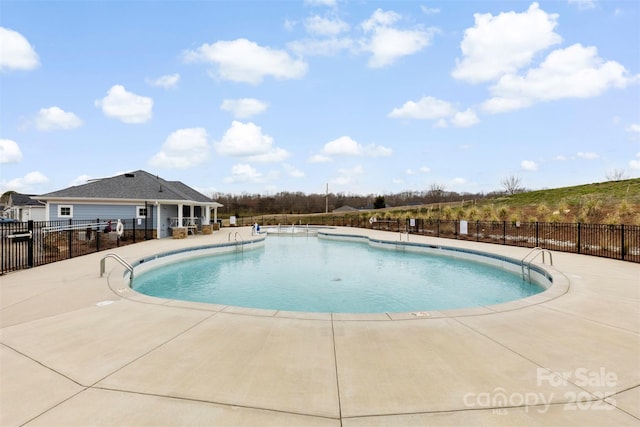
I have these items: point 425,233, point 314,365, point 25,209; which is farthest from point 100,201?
point 25,209

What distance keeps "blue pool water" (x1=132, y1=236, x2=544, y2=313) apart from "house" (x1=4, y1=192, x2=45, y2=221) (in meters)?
29.4

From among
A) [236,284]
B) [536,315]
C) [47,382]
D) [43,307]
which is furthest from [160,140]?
[536,315]

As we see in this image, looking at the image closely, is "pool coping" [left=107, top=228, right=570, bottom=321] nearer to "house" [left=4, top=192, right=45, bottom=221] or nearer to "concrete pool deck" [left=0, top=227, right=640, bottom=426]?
"concrete pool deck" [left=0, top=227, right=640, bottom=426]

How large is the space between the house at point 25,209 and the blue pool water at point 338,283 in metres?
29.4

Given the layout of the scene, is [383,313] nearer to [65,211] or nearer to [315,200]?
[65,211]

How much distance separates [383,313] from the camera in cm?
465

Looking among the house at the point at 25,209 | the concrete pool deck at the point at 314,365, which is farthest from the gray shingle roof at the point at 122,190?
the house at the point at 25,209

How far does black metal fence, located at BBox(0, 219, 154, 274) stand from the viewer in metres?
8.90

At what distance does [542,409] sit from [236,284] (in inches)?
276

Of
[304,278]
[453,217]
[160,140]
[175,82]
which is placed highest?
[175,82]

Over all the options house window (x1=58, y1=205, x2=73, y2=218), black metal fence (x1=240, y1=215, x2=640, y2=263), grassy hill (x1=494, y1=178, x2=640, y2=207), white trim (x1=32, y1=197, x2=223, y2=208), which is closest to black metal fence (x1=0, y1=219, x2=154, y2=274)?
house window (x1=58, y1=205, x2=73, y2=218)

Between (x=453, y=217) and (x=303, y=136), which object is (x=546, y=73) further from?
(x=303, y=136)

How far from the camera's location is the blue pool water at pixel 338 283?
641 centimetres

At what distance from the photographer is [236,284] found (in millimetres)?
8039
